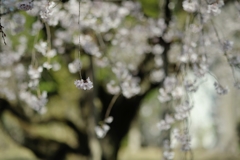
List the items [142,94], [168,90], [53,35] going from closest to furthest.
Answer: [168,90] → [53,35] → [142,94]

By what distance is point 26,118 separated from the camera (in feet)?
26.7

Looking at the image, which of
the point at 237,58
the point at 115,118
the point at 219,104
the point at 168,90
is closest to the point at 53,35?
the point at 115,118

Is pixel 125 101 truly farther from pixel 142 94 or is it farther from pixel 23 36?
pixel 23 36

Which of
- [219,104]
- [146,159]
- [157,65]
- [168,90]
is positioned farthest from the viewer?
[146,159]

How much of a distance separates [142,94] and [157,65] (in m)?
0.76

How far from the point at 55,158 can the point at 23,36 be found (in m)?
2.54

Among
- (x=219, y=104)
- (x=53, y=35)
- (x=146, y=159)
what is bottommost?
(x=146, y=159)

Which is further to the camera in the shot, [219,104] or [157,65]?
[219,104]

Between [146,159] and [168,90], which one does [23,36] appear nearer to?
[168,90]

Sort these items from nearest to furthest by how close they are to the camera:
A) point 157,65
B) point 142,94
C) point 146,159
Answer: point 157,65, point 142,94, point 146,159

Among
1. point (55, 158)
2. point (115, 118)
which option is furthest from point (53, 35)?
point (55, 158)

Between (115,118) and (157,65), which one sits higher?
(157,65)

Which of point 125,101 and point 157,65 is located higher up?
point 157,65

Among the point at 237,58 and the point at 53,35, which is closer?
the point at 237,58
